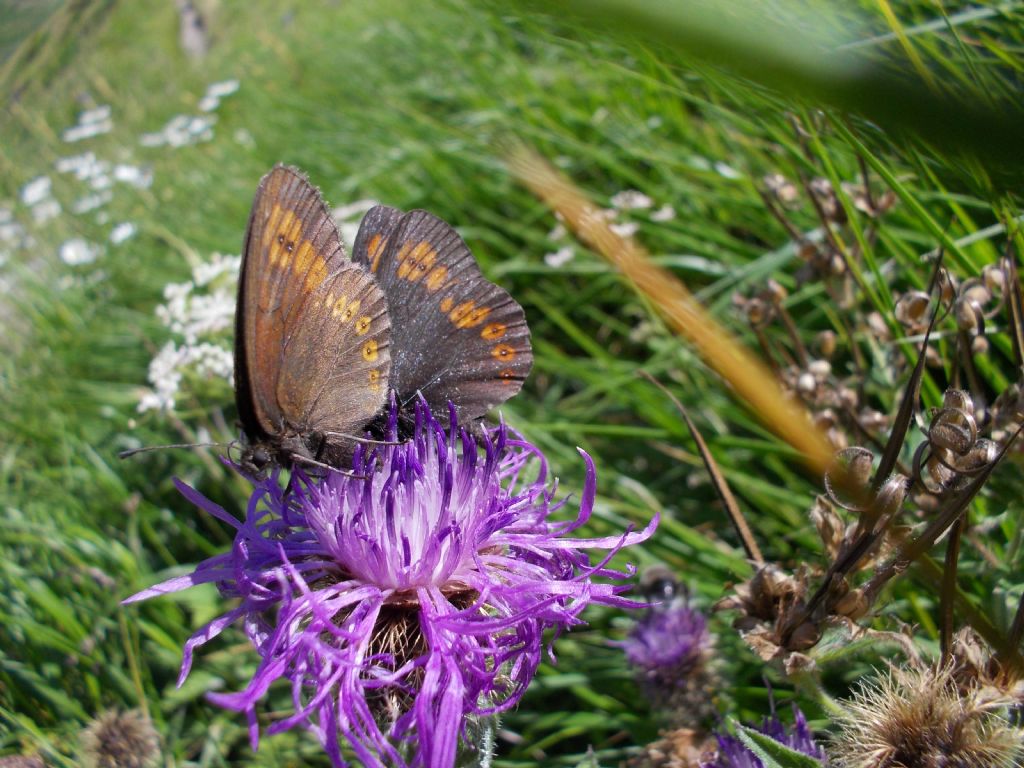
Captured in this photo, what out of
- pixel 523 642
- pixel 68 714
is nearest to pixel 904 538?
pixel 523 642

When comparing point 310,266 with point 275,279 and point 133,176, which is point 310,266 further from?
point 133,176

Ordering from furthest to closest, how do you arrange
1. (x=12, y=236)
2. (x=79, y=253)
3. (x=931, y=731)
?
(x=12, y=236), (x=79, y=253), (x=931, y=731)

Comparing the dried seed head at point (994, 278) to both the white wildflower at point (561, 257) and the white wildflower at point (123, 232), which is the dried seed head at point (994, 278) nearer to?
the white wildflower at point (561, 257)

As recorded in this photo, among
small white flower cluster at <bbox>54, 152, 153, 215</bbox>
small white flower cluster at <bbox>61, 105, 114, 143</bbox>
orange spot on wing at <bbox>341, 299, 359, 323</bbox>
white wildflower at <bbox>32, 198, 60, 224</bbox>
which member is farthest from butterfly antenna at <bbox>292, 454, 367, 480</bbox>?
small white flower cluster at <bbox>61, 105, 114, 143</bbox>

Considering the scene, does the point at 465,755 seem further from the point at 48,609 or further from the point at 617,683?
the point at 48,609

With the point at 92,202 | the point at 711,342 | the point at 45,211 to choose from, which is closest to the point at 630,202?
the point at 711,342

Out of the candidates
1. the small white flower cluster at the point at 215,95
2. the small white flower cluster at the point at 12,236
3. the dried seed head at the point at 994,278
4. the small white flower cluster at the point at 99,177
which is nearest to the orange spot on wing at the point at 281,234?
the dried seed head at the point at 994,278
